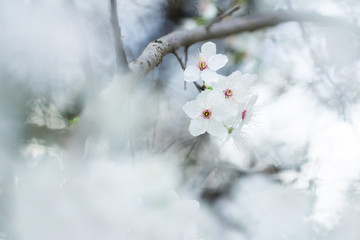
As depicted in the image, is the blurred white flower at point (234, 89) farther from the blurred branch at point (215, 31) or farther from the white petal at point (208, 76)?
the blurred branch at point (215, 31)

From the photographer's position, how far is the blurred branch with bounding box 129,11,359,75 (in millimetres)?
598

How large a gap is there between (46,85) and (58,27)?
380 mm

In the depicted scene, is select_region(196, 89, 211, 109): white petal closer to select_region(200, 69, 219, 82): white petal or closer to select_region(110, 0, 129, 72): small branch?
select_region(200, 69, 219, 82): white petal

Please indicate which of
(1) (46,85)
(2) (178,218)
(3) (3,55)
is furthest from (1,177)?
(2) (178,218)

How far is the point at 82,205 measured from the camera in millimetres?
1236

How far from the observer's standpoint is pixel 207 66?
648mm

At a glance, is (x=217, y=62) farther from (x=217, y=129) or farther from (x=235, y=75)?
(x=217, y=129)

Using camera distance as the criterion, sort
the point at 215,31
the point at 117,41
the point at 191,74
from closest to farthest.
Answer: the point at 117,41
the point at 191,74
the point at 215,31

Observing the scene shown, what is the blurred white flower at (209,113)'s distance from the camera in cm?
59

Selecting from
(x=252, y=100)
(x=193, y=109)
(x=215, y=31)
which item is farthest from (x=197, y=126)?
(x=215, y=31)

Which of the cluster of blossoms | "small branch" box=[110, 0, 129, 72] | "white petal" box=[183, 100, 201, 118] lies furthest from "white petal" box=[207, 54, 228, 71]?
"small branch" box=[110, 0, 129, 72]

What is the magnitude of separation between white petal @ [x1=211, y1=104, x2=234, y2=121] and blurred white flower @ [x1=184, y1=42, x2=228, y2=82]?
6 cm

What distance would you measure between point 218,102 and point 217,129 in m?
0.07

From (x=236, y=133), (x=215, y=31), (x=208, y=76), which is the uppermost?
(x=215, y=31)
